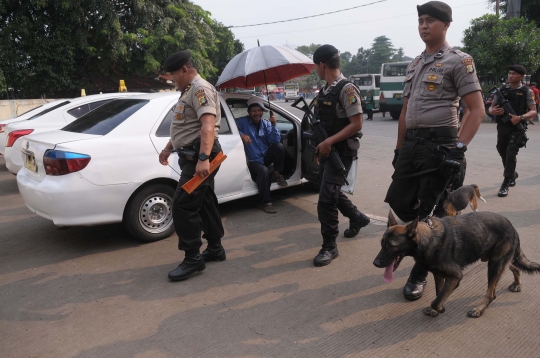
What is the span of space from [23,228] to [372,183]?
192 inches

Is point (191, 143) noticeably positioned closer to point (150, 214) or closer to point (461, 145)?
point (150, 214)

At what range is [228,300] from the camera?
3195mm

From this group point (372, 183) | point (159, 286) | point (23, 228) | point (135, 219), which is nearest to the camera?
point (159, 286)

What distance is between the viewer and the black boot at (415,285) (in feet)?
10.1

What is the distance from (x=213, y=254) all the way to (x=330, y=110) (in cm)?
166

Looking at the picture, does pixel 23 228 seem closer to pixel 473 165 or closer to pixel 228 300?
pixel 228 300

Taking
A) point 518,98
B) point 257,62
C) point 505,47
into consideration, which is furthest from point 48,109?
point 505,47

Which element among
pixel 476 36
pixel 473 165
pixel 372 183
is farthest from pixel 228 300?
pixel 476 36

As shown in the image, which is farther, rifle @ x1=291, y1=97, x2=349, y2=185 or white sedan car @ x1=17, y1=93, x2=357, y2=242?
white sedan car @ x1=17, y1=93, x2=357, y2=242

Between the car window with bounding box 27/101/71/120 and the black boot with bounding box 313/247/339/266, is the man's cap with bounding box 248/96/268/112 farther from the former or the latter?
the car window with bounding box 27/101/71/120

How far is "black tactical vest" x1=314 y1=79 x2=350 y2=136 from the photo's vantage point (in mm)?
3600

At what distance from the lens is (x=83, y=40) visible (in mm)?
15852

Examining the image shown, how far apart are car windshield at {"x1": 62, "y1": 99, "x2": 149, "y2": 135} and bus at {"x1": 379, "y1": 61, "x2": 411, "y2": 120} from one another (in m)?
17.1

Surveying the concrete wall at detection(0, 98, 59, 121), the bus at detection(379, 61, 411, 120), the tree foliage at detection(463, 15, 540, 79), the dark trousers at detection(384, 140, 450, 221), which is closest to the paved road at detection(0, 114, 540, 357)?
the dark trousers at detection(384, 140, 450, 221)
